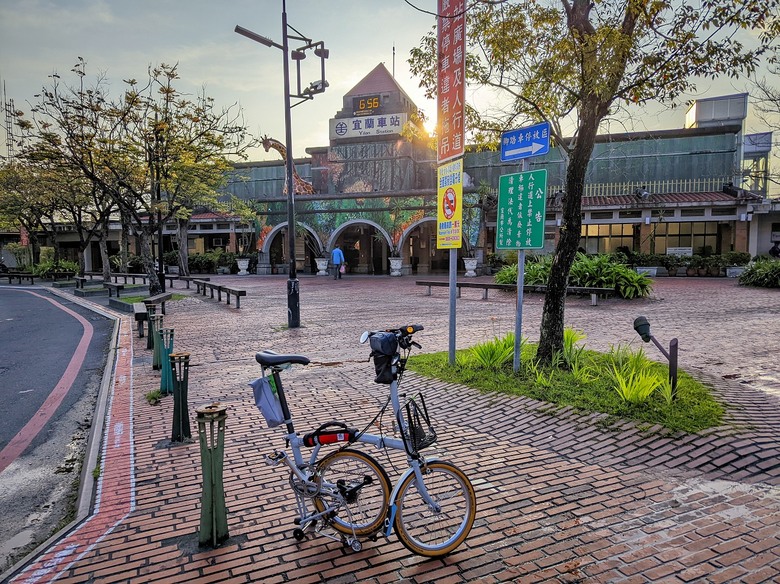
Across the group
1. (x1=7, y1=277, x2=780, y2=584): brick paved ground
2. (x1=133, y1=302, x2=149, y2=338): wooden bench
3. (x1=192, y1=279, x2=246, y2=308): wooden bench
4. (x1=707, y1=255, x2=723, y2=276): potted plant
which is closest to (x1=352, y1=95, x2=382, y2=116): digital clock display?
(x1=192, y1=279, x2=246, y2=308): wooden bench

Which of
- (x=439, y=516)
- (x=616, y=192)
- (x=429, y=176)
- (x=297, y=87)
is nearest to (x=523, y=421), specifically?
(x=439, y=516)

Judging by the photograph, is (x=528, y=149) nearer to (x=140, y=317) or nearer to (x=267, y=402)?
(x=267, y=402)

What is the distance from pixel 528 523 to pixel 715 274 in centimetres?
2643

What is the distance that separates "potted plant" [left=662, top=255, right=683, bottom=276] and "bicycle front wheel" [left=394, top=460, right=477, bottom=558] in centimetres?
2603

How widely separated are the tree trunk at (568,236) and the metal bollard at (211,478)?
4736mm

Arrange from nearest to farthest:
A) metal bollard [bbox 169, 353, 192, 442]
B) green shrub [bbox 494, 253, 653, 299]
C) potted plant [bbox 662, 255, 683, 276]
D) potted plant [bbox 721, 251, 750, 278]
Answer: metal bollard [bbox 169, 353, 192, 442] < green shrub [bbox 494, 253, 653, 299] < potted plant [bbox 721, 251, 750, 278] < potted plant [bbox 662, 255, 683, 276]

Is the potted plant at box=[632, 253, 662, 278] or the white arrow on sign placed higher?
the white arrow on sign

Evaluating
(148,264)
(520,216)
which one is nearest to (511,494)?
(520,216)

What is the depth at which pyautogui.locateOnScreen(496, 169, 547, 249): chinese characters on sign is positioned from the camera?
614 centimetres

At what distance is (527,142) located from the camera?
625cm

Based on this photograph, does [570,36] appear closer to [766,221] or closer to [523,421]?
[523,421]

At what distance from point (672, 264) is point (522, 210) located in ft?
74.4

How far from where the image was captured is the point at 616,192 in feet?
95.7

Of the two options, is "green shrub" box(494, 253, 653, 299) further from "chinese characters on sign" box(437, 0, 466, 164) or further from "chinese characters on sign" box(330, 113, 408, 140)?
"chinese characters on sign" box(330, 113, 408, 140)
